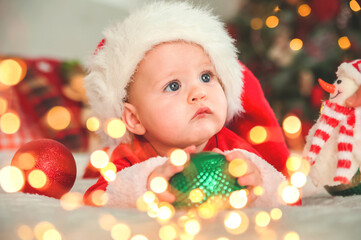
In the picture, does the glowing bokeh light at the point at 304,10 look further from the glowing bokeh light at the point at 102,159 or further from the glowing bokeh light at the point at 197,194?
the glowing bokeh light at the point at 197,194

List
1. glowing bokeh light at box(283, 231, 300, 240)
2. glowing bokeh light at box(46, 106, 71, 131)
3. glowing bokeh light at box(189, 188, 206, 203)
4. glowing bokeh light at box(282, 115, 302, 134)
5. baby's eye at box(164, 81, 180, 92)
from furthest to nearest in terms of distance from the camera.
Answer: glowing bokeh light at box(46, 106, 71, 131)
glowing bokeh light at box(282, 115, 302, 134)
baby's eye at box(164, 81, 180, 92)
glowing bokeh light at box(189, 188, 206, 203)
glowing bokeh light at box(283, 231, 300, 240)

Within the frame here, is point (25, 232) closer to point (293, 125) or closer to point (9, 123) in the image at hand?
point (293, 125)

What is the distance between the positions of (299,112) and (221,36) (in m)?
1.52

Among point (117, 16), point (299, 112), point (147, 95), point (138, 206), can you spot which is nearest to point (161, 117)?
point (147, 95)

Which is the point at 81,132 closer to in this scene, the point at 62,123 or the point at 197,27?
the point at 62,123

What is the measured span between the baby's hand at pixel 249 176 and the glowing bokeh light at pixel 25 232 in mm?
332

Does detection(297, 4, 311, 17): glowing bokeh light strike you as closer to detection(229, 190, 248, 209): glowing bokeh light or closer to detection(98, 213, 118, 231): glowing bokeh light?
detection(229, 190, 248, 209): glowing bokeh light

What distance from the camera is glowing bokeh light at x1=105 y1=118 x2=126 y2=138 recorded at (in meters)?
0.91

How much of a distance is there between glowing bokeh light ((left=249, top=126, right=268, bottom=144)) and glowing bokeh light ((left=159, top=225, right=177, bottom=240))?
53 centimetres

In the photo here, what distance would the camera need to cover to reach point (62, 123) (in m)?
2.40

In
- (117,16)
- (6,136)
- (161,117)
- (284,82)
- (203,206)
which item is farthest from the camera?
(117,16)

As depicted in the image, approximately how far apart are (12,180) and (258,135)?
0.61 meters

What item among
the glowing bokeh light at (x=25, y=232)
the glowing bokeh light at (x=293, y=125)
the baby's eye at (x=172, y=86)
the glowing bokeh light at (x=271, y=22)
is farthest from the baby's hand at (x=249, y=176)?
the glowing bokeh light at (x=271, y=22)

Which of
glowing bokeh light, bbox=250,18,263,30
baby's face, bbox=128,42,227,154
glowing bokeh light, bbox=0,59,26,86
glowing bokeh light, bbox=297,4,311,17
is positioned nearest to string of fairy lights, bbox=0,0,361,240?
baby's face, bbox=128,42,227,154
